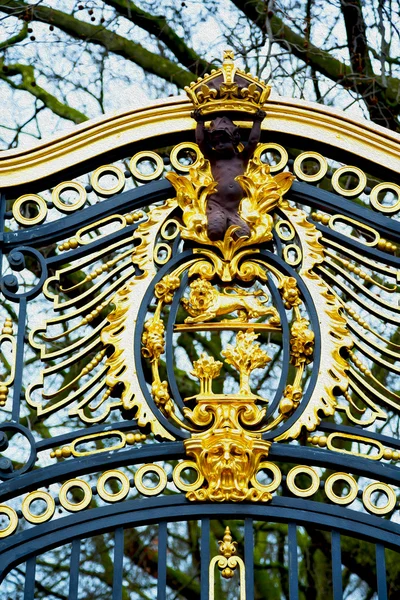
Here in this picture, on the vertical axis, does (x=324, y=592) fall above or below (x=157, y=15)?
below

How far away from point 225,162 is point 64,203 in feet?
1.86

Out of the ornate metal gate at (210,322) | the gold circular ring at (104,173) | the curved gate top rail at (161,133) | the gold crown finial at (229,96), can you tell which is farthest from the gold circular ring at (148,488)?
the gold crown finial at (229,96)

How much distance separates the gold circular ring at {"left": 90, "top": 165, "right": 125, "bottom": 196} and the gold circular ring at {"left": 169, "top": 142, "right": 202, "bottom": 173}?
0.18 meters

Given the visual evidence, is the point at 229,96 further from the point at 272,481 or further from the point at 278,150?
the point at 272,481

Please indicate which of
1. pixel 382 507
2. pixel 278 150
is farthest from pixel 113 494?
pixel 278 150

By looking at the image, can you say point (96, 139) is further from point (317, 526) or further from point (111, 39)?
point (111, 39)

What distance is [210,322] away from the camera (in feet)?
17.0

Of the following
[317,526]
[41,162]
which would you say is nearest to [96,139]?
[41,162]

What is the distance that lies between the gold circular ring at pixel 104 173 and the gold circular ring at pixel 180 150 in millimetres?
184

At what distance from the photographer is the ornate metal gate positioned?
4934mm

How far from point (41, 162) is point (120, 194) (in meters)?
0.29

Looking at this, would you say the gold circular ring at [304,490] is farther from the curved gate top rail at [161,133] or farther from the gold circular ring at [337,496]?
the curved gate top rail at [161,133]

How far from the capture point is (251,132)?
212 inches

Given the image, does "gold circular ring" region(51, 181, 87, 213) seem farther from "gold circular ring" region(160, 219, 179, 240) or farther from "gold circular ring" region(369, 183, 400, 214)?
"gold circular ring" region(369, 183, 400, 214)
